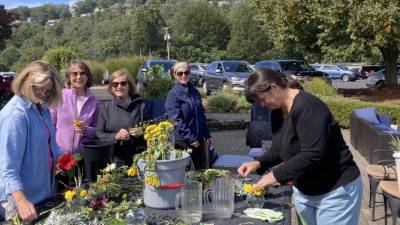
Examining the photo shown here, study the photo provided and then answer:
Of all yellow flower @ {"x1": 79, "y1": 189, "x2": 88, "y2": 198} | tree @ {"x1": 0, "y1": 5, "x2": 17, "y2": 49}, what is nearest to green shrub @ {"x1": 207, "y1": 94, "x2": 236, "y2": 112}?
tree @ {"x1": 0, "y1": 5, "x2": 17, "y2": 49}

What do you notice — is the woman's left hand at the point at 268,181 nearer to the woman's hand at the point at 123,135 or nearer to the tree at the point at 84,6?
the woman's hand at the point at 123,135

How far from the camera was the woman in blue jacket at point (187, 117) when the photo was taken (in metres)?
4.42

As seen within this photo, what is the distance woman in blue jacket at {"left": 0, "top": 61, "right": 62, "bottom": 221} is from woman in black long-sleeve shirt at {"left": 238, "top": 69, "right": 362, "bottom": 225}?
1072 millimetres

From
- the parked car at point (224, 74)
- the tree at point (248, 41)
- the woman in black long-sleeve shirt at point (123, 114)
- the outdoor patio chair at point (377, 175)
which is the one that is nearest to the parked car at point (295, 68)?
the parked car at point (224, 74)

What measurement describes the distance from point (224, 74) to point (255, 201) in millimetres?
15988

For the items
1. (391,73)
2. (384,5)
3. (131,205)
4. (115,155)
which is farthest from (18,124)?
(391,73)

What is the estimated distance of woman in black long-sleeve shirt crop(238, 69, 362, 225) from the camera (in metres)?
2.14

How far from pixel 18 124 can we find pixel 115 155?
117 cm

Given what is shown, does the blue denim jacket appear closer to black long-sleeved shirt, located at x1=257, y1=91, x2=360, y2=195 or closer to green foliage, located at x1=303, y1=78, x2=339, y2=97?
black long-sleeved shirt, located at x1=257, y1=91, x2=360, y2=195

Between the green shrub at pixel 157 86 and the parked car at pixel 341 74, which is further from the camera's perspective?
the parked car at pixel 341 74

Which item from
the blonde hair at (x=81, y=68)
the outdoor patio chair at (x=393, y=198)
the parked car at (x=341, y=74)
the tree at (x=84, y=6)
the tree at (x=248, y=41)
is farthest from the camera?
the tree at (x=84, y=6)

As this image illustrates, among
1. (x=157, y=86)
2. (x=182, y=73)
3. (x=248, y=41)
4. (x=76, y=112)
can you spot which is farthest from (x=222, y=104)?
(x=248, y=41)

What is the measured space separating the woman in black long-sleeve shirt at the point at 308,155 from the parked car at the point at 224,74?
14.9m

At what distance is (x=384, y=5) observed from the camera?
45.1ft
